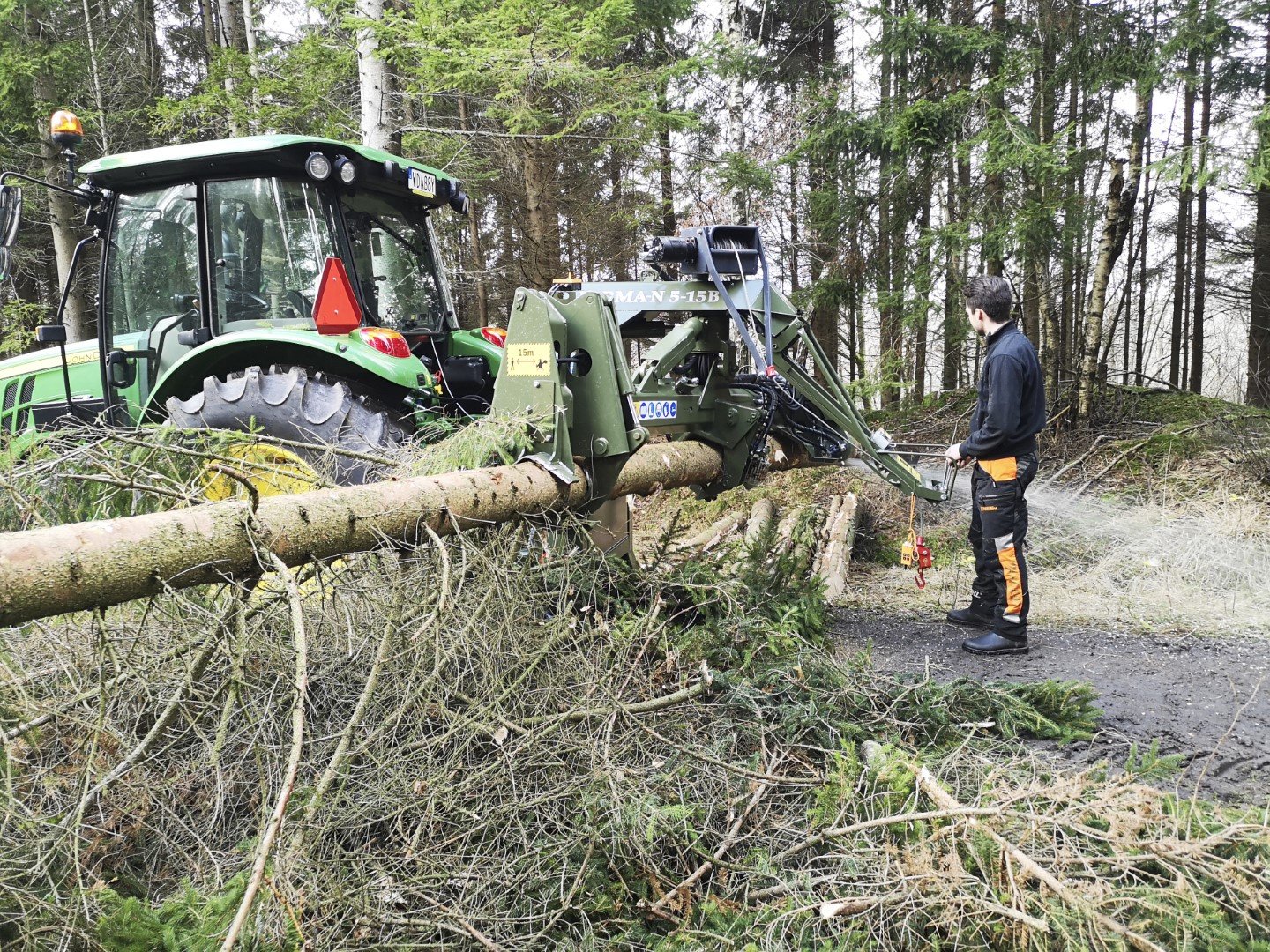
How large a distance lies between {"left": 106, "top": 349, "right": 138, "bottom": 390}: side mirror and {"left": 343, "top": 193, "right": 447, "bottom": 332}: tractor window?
1674mm

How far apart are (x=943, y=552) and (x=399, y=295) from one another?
4.80 metres

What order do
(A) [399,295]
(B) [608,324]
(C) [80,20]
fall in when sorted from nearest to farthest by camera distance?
(B) [608,324] < (A) [399,295] < (C) [80,20]

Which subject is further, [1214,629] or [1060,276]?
[1060,276]

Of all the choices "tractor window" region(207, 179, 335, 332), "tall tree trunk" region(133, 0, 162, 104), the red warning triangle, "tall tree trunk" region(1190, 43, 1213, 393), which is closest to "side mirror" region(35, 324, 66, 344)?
"tractor window" region(207, 179, 335, 332)

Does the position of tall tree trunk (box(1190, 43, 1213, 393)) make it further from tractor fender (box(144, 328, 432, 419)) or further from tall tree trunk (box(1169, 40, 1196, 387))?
tractor fender (box(144, 328, 432, 419))

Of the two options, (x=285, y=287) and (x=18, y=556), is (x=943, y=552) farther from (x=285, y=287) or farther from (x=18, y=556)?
(x=18, y=556)

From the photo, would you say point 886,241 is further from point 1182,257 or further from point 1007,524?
point 1182,257

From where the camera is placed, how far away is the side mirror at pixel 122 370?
17.7ft

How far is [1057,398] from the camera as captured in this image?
32.9 feet

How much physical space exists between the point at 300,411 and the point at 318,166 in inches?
62.4

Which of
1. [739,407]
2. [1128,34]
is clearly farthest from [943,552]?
[1128,34]

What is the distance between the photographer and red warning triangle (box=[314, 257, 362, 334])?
15.1 feet

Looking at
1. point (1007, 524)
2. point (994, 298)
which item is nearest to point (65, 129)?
point (994, 298)

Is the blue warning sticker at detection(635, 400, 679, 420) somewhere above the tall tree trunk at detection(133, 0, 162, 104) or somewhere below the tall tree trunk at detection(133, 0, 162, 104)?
below
